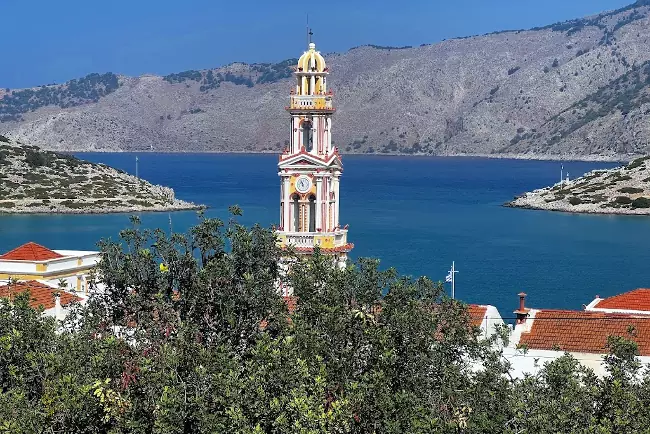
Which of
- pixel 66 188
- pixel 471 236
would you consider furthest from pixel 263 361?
pixel 66 188

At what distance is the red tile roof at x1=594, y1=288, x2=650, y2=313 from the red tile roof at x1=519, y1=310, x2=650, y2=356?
3630mm

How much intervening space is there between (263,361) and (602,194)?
10627 cm

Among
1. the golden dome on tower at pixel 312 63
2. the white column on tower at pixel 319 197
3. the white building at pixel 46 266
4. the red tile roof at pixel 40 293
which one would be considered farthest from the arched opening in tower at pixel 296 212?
the red tile roof at pixel 40 293

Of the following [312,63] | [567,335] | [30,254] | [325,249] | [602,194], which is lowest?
[602,194]

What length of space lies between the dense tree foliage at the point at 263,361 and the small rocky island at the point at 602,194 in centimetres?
9431

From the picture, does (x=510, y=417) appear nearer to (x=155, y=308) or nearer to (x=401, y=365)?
(x=401, y=365)

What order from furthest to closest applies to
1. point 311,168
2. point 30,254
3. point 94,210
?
point 94,210 → point 30,254 → point 311,168

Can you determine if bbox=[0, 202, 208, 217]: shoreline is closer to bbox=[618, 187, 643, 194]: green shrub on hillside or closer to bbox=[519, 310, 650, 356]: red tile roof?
bbox=[618, 187, 643, 194]: green shrub on hillside

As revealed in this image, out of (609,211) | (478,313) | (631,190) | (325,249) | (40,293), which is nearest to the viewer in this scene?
(478,313)

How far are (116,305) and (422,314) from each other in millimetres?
5532

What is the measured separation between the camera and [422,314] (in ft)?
52.3

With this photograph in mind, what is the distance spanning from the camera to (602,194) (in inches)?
4528

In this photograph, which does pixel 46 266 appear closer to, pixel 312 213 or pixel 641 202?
pixel 312 213

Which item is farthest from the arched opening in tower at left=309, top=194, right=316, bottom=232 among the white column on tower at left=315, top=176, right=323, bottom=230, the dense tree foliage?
the dense tree foliage
